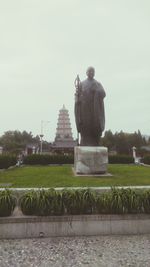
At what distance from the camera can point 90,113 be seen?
10461 millimetres

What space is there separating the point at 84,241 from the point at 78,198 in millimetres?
789

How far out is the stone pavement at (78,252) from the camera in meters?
3.66

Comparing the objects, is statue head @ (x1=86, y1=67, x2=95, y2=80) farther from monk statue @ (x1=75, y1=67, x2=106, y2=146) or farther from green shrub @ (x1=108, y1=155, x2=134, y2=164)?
green shrub @ (x1=108, y1=155, x2=134, y2=164)

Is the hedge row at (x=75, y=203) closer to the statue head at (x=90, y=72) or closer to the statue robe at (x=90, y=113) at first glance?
the statue robe at (x=90, y=113)

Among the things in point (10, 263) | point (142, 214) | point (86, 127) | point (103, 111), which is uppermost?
point (103, 111)

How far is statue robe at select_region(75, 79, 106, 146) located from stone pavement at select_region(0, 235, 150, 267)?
19.8 ft

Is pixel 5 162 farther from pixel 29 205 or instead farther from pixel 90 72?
pixel 29 205

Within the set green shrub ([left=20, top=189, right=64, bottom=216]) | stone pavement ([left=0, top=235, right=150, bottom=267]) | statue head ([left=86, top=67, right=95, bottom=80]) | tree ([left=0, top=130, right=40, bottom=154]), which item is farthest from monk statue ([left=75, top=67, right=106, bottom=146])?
tree ([left=0, top=130, right=40, bottom=154])

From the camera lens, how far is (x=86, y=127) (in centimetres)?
1049

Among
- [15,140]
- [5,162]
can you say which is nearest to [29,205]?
[5,162]

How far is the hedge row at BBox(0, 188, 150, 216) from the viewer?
484 centimetres

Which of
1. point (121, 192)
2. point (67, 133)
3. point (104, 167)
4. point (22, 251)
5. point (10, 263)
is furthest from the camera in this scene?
point (67, 133)

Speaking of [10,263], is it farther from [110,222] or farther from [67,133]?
[67,133]

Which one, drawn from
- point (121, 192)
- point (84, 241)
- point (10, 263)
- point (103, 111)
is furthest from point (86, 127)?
point (10, 263)
